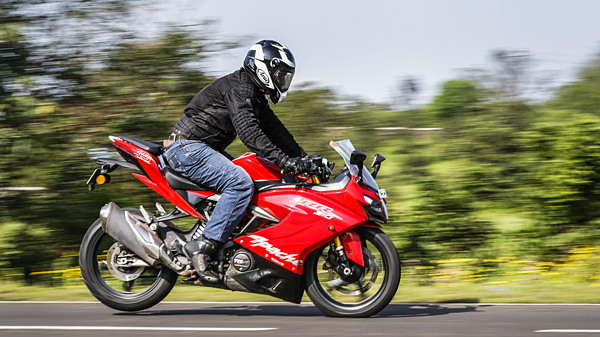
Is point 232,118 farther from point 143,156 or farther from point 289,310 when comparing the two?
point 289,310

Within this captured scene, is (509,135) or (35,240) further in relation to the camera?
(509,135)

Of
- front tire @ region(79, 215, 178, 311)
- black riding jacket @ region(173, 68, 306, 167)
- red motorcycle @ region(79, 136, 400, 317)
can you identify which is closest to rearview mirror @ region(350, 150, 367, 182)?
red motorcycle @ region(79, 136, 400, 317)

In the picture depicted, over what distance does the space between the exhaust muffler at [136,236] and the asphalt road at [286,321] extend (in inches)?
17.7

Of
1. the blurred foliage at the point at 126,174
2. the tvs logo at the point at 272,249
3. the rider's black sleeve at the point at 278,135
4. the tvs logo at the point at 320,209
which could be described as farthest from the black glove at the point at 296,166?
the blurred foliage at the point at 126,174

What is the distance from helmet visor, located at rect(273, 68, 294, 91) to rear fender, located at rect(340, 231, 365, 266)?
1.28 m

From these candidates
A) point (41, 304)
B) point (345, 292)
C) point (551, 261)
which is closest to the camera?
point (345, 292)

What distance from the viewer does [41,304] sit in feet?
24.6

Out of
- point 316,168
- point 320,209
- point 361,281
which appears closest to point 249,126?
point 316,168

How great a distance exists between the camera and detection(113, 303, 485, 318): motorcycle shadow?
6785mm

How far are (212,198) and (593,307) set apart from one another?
325 cm

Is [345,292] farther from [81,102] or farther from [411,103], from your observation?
[411,103]

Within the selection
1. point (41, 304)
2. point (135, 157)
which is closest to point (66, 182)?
point (41, 304)

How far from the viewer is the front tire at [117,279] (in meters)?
6.88

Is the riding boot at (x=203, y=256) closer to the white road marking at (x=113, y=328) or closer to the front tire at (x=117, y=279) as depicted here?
the front tire at (x=117, y=279)
